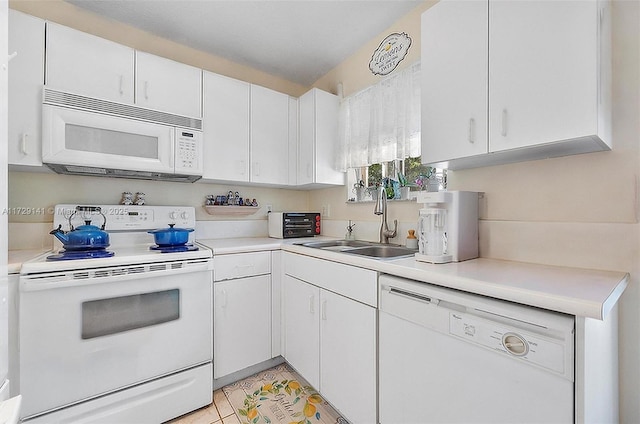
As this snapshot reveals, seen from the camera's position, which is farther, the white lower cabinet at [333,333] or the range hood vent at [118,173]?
the range hood vent at [118,173]

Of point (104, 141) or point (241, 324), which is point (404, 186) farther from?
point (104, 141)

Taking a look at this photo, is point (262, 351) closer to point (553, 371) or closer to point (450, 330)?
point (450, 330)

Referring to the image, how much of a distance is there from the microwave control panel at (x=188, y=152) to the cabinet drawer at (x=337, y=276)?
926mm

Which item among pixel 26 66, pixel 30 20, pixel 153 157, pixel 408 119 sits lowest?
pixel 153 157

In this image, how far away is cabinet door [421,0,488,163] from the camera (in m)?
1.22

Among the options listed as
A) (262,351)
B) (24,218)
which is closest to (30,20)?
(24,218)

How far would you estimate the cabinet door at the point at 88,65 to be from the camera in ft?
5.22

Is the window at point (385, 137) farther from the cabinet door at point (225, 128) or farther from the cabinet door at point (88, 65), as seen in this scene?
the cabinet door at point (88, 65)

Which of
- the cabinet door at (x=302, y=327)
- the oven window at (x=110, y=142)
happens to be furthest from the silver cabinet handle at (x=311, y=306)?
the oven window at (x=110, y=142)

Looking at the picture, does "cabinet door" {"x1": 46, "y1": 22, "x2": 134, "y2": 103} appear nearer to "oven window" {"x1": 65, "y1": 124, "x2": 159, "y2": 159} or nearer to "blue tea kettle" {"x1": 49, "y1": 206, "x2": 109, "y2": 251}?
"oven window" {"x1": 65, "y1": 124, "x2": 159, "y2": 159}

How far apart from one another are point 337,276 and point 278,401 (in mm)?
919

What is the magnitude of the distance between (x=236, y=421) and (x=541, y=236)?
186cm

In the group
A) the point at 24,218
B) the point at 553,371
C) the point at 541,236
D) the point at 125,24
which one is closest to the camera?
the point at 553,371

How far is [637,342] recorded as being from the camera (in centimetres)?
105
